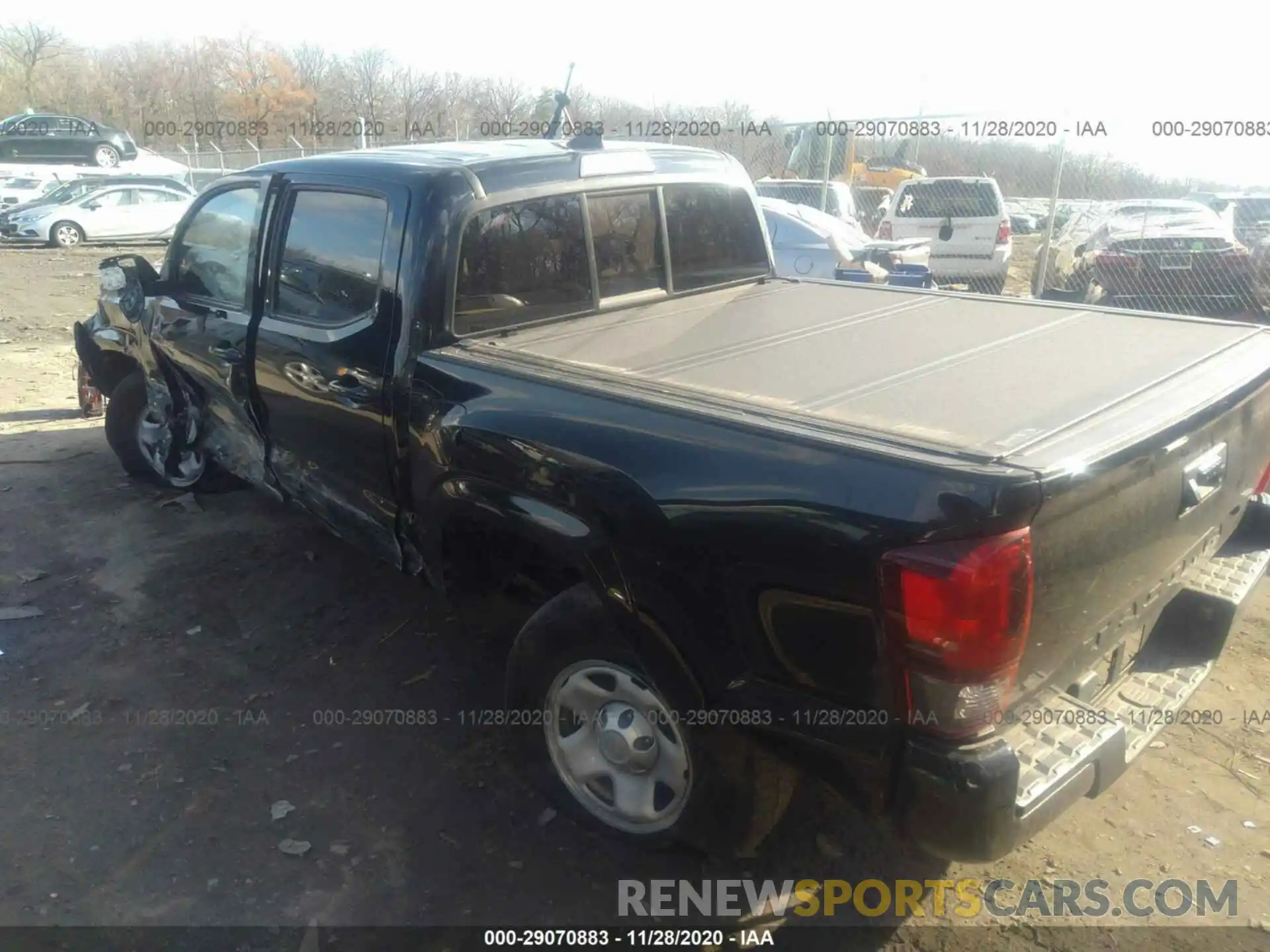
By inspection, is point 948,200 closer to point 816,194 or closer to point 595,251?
point 816,194

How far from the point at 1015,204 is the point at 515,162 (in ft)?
66.9

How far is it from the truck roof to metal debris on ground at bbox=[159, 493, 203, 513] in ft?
7.74

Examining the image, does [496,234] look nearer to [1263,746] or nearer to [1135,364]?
[1135,364]

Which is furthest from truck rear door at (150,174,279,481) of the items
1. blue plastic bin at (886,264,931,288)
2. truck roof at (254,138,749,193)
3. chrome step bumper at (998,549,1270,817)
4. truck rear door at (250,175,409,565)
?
blue plastic bin at (886,264,931,288)

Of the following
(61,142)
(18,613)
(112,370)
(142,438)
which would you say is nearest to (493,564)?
(18,613)

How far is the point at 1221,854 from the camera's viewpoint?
2.91 metres

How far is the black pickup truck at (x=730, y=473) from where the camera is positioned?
2.08 m

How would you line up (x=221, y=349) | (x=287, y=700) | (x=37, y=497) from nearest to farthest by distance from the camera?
(x=287, y=700) → (x=221, y=349) → (x=37, y=497)

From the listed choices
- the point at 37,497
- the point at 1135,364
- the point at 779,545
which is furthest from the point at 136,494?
the point at 1135,364

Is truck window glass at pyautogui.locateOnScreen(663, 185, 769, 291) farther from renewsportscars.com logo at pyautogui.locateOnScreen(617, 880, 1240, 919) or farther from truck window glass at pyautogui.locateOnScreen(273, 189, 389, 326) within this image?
renewsportscars.com logo at pyautogui.locateOnScreen(617, 880, 1240, 919)

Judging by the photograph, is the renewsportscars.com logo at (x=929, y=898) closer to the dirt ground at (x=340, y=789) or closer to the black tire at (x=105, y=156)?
the dirt ground at (x=340, y=789)

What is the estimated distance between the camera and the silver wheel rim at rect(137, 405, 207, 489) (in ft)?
17.3

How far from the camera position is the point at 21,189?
2122cm

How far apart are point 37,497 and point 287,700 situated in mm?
3049
